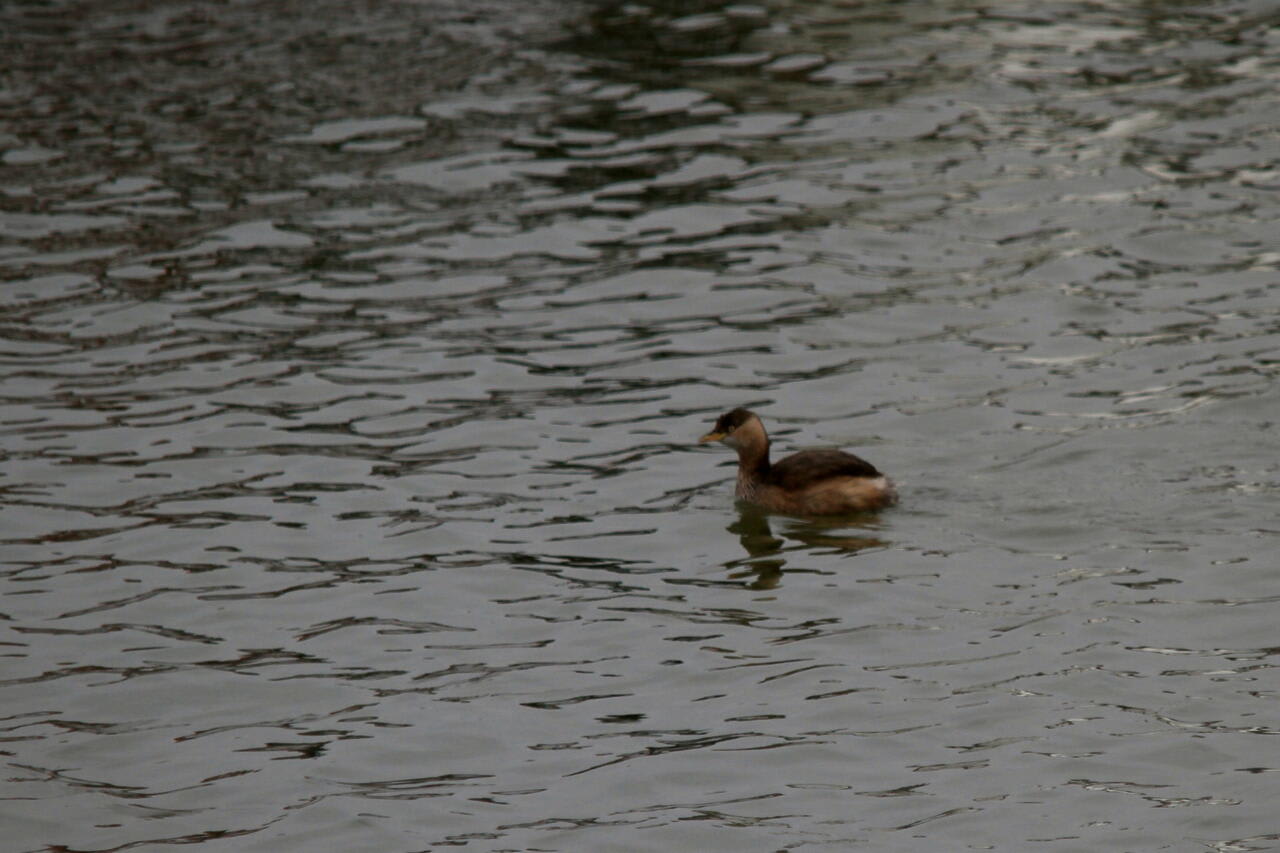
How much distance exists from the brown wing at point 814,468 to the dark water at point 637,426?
36 cm

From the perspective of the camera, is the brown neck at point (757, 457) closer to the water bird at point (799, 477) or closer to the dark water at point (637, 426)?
the water bird at point (799, 477)

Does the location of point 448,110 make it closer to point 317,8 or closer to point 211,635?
point 317,8

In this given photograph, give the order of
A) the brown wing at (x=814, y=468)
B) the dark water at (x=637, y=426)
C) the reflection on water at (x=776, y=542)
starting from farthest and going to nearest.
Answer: the brown wing at (x=814, y=468)
the reflection on water at (x=776, y=542)
the dark water at (x=637, y=426)

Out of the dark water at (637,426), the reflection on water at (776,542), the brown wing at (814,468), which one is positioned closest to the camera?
the dark water at (637,426)

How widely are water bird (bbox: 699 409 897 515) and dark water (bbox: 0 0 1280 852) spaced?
197 millimetres

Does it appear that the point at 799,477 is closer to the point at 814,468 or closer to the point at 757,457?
the point at 814,468

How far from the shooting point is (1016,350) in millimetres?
15180

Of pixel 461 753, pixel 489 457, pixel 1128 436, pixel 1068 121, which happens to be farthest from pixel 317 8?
pixel 461 753

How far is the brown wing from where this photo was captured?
485 inches

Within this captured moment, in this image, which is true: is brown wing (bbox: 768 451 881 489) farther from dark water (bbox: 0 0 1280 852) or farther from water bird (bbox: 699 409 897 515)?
dark water (bbox: 0 0 1280 852)

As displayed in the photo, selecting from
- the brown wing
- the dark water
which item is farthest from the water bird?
the dark water

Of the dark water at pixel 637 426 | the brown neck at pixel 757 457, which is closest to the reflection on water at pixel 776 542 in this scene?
the dark water at pixel 637 426

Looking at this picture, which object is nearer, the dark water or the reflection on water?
the dark water

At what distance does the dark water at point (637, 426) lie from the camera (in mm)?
9102
